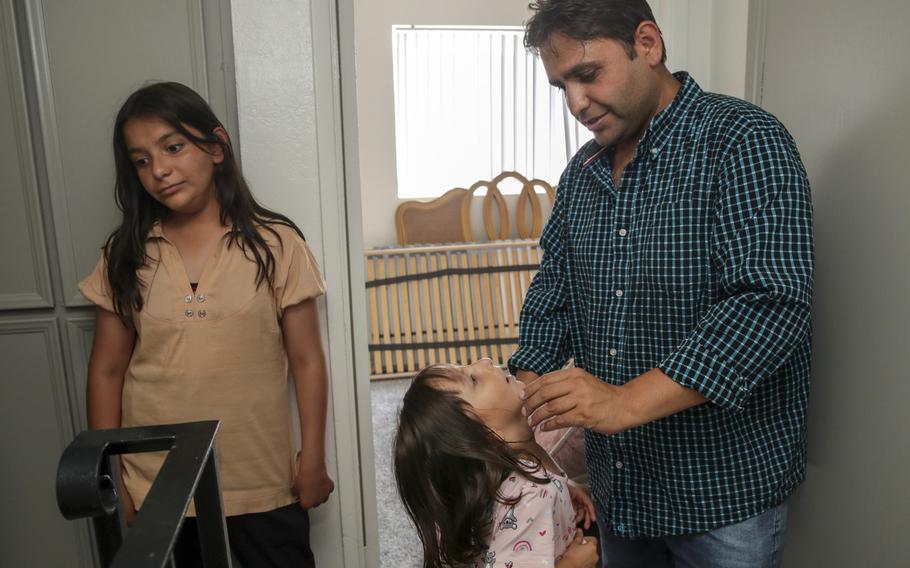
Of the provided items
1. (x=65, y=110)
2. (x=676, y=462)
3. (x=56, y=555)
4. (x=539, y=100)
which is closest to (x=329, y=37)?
(x=65, y=110)

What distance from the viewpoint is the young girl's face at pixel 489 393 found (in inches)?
50.9

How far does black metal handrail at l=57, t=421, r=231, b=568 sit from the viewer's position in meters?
0.42

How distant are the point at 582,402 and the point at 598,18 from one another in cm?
67

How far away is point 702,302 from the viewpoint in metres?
1.11

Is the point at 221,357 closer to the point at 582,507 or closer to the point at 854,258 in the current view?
the point at 582,507

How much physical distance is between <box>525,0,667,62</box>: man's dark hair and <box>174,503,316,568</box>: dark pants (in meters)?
1.22

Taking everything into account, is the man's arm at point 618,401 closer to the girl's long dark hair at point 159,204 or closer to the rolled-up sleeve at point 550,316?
the rolled-up sleeve at point 550,316

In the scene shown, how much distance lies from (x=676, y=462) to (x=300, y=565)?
0.96 m

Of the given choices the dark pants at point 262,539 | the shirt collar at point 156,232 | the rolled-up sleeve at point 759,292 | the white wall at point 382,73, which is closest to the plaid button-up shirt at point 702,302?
the rolled-up sleeve at point 759,292

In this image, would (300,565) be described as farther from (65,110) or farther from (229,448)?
(65,110)

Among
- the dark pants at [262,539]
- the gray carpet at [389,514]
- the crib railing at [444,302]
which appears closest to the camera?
the dark pants at [262,539]

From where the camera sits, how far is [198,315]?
1.35m

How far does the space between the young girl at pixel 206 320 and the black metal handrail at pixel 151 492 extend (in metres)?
0.79

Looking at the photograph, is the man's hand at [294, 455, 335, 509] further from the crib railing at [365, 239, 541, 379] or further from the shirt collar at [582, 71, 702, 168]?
the crib railing at [365, 239, 541, 379]
